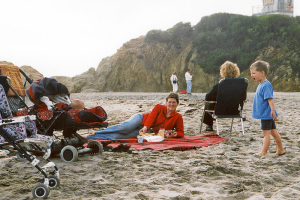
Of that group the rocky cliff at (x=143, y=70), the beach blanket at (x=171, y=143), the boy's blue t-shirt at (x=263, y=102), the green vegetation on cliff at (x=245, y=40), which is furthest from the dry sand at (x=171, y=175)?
the rocky cliff at (x=143, y=70)

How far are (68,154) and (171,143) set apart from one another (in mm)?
1883

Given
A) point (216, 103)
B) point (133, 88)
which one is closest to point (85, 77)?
point (133, 88)

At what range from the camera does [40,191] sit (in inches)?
108

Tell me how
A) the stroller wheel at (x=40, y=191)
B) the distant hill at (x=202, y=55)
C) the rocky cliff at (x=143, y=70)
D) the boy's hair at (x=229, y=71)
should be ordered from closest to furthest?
the stroller wheel at (x=40, y=191), the boy's hair at (x=229, y=71), the distant hill at (x=202, y=55), the rocky cliff at (x=143, y=70)

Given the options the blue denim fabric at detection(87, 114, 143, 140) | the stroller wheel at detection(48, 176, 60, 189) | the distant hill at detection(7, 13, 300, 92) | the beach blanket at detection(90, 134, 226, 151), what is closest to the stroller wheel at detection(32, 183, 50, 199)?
the stroller wheel at detection(48, 176, 60, 189)

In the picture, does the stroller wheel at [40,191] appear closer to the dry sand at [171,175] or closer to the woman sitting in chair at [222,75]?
the dry sand at [171,175]

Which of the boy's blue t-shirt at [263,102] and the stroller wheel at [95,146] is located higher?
the boy's blue t-shirt at [263,102]

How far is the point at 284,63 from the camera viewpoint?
A: 30500mm

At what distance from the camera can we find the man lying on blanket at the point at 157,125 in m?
5.67

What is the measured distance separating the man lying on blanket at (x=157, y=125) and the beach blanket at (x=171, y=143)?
0.25m

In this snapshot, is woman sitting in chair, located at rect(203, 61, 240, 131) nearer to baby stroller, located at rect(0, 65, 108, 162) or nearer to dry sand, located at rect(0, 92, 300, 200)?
dry sand, located at rect(0, 92, 300, 200)

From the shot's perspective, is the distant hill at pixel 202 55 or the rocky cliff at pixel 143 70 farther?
the rocky cliff at pixel 143 70

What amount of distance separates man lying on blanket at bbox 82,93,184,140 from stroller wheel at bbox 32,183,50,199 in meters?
2.89

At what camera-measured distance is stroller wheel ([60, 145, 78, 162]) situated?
401 cm
